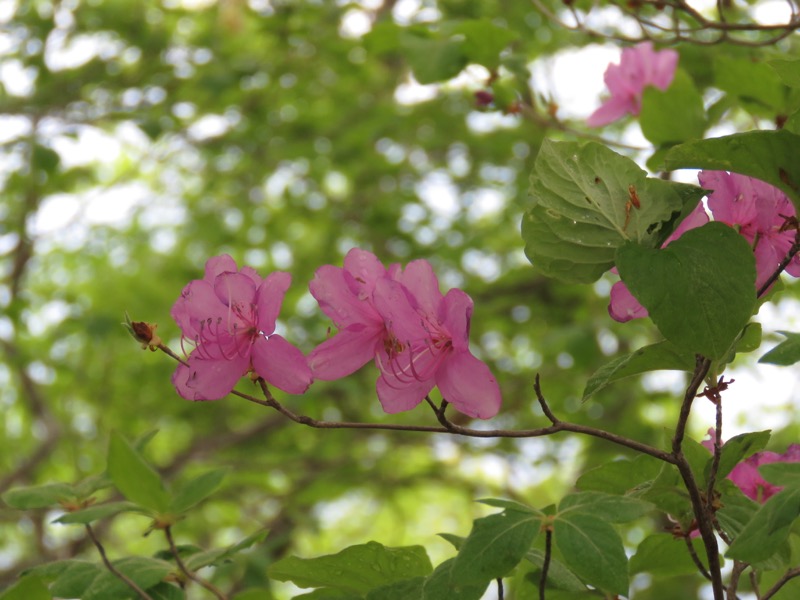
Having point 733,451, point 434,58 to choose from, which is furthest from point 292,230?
point 733,451

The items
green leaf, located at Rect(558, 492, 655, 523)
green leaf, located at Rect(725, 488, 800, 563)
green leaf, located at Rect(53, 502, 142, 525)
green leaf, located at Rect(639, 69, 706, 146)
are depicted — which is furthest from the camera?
green leaf, located at Rect(639, 69, 706, 146)

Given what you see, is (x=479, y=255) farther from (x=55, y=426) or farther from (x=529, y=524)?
(x=529, y=524)

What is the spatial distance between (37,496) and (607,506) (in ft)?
2.32

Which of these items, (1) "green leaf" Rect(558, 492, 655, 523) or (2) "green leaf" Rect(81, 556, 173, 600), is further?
(2) "green leaf" Rect(81, 556, 173, 600)

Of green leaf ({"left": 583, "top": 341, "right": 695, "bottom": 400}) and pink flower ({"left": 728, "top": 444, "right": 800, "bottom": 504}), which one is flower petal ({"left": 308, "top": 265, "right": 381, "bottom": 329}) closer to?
green leaf ({"left": 583, "top": 341, "right": 695, "bottom": 400})

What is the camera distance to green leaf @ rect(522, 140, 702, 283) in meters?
0.74

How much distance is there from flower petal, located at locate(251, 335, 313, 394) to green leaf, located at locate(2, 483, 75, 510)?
1.30 ft

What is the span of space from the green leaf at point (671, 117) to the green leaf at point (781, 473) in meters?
0.71

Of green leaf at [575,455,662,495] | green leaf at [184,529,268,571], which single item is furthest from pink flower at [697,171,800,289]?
green leaf at [184,529,268,571]

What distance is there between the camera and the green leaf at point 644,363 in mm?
773

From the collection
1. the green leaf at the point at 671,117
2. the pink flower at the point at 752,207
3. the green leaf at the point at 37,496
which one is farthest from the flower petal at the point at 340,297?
the green leaf at the point at 671,117

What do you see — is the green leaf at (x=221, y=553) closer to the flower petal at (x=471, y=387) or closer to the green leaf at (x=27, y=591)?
the green leaf at (x=27, y=591)

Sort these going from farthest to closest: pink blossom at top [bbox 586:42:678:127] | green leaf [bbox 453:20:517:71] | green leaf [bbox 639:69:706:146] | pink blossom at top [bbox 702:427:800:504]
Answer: green leaf [bbox 453:20:517:71], pink blossom at top [bbox 586:42:678:127], green leaf [bbox 639:69:706:146], pink blossom at top [bbox 702:427:800:504]

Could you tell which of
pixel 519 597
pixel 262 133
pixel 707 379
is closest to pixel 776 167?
pixel 707 379
